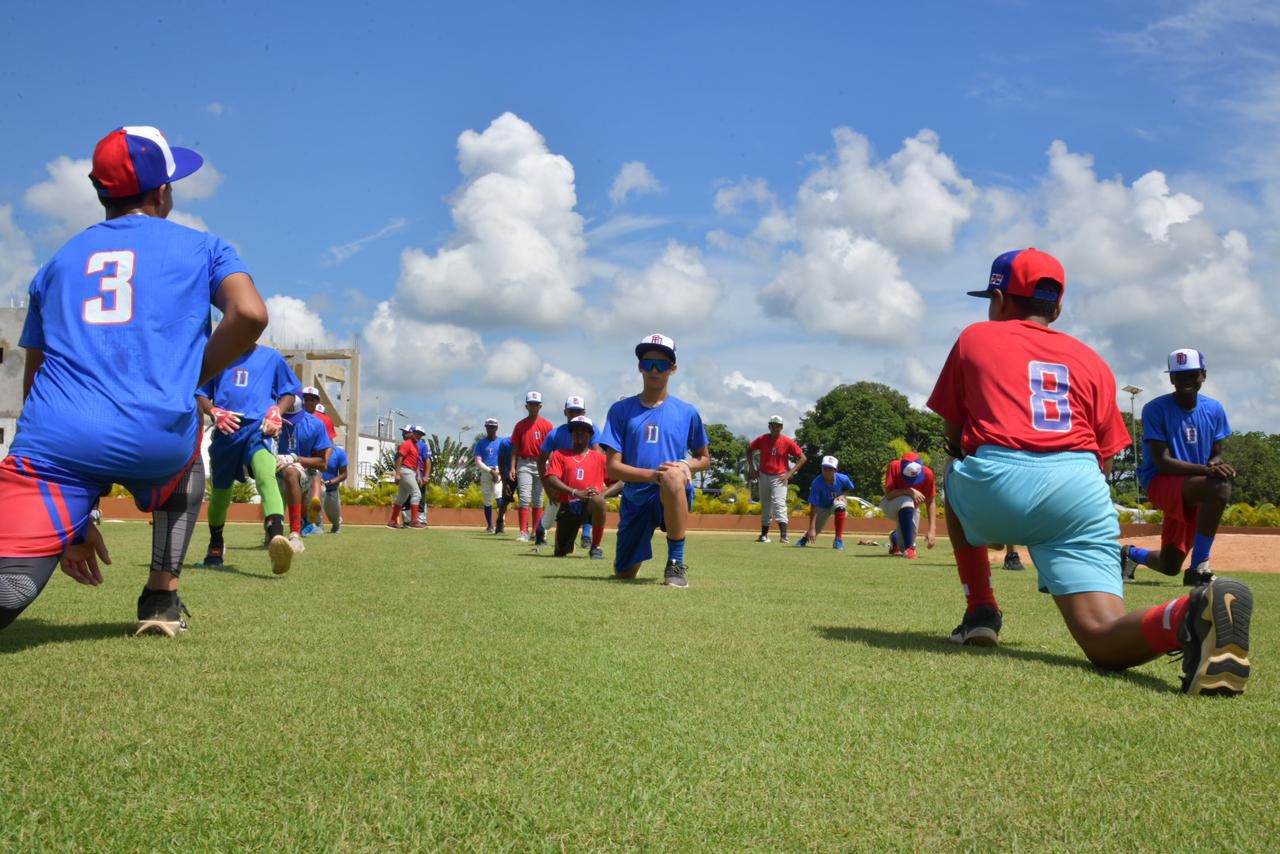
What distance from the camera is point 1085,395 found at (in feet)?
15.9

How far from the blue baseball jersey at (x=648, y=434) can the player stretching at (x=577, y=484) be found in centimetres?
339

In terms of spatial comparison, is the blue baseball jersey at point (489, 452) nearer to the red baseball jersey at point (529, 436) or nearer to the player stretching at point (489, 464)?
the player stretching at point (489, 464)

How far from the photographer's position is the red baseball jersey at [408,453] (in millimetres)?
21812

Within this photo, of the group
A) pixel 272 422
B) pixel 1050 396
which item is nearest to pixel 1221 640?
pixel 1050 396

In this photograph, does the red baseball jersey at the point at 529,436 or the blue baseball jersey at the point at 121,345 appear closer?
the blue baseball jersey at the point at 121,345

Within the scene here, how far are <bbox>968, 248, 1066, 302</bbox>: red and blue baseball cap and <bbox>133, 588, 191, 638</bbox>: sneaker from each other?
4.03 m

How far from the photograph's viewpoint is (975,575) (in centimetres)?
527

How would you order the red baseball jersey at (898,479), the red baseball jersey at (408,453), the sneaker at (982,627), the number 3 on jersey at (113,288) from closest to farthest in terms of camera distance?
the number 3 on jersey at (113,288) → the sneaker at (982,627) → the red baseball jersey at (898,479) → the red baseball jersey at (408,453)

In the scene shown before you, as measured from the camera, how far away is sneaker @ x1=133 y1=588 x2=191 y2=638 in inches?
187

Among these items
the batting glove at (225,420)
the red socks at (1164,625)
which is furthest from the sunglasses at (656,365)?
the red socks at (1164,625)

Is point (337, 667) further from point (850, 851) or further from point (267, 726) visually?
point (850, 851)

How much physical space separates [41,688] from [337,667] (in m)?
0.96

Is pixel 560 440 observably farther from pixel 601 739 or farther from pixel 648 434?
pixel 601 739

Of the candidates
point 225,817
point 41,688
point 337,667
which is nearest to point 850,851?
point 225,817
